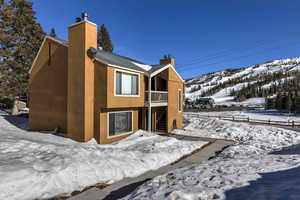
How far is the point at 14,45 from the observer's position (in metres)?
19.4

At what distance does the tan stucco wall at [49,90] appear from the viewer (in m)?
11.6

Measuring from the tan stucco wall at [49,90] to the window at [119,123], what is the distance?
11.7 ft

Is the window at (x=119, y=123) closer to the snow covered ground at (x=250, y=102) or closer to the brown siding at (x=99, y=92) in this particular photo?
the brown siding at (x=99, y=92)

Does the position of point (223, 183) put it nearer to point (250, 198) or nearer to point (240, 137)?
point (250, 198)

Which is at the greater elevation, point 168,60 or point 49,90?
point 168,60

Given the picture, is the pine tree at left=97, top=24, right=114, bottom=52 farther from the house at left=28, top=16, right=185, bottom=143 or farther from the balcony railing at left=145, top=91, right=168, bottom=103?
the balcony railing at left=145, top=91, right=168, bottom=103

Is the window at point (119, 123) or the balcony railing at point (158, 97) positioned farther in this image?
the balcony railing at point (158, 97)

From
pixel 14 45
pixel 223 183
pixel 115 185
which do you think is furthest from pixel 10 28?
pixel 223 183

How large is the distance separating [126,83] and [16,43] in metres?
17.9

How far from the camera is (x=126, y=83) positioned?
429 inches

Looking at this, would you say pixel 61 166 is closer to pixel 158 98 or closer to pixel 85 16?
pixel 85 16

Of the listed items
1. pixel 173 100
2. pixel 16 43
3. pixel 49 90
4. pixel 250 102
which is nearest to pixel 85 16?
pixel 49 90

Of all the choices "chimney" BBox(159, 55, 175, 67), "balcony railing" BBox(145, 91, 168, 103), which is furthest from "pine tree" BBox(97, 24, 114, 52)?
"balcony railing" BBox(145, 91, 168, 103)

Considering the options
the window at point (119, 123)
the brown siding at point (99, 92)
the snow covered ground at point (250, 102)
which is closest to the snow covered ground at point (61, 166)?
the window at point (119, 123)
